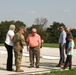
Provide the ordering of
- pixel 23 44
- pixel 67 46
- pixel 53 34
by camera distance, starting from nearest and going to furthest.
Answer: pixel 23 44 < pixel 67 46 < pixel 53 34

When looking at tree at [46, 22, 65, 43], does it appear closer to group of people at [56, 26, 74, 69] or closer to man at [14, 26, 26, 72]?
group of people at [56, 26, 74, 69]

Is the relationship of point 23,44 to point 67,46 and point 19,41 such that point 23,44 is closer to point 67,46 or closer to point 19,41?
point 19,41

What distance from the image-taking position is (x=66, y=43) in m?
13.0

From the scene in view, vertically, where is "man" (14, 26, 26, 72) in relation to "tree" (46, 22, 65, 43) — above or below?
below

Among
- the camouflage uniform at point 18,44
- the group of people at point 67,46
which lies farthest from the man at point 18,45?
the group of people at point 67,46

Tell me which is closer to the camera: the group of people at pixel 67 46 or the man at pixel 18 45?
the man at pixel 18 45

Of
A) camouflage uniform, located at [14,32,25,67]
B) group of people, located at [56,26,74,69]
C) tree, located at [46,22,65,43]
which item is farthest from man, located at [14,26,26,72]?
tree, located at [46,22,65,43]

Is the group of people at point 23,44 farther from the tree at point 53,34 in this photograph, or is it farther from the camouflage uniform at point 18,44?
the tree at point 53,34

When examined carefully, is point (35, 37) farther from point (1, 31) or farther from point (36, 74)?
point (1, 31)

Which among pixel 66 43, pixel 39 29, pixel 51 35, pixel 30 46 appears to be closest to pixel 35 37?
pixel 30 46

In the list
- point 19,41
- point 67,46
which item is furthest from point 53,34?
point 19,41

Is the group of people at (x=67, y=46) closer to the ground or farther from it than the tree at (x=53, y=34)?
closer to the ground

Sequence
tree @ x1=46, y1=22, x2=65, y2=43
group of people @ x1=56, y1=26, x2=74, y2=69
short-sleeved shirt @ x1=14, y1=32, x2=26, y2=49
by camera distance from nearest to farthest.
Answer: short-sleeved shirt @ x1=14, y1=32, x2=26, y2=49 → group of people @ x1=56, y1=26, x2=74, y2=69 → tree @ x1=46, y1=22, x2=65, y2=43

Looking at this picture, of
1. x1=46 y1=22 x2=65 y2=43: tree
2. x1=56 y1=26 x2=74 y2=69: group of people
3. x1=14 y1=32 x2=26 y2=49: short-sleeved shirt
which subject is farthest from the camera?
x1=46 y1=22 x2=65 y2=43: tree
